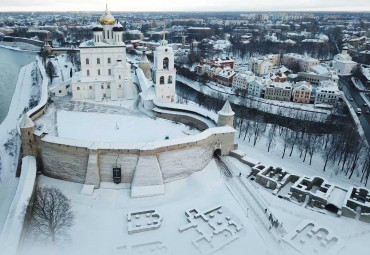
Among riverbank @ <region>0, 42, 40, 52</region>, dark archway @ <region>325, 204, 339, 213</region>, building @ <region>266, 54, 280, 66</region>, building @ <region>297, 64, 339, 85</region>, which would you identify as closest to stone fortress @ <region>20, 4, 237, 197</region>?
dark archway @ <region>325, 204, 339, 213</region>

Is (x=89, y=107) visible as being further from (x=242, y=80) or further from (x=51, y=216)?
(x=242, y=80)

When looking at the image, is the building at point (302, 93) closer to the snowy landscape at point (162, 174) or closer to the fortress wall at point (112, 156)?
the snowy landscape at point (162, 174)

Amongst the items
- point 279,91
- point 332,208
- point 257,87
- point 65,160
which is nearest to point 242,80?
point 257,87

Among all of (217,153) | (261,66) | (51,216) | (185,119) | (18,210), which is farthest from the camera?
(261,66)

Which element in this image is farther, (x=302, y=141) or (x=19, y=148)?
(x=302, y=141)

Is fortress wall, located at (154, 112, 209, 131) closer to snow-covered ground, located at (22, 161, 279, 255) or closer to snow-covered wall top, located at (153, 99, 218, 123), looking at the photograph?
snow-covered wall top, located at (153, 99, 218, 123)

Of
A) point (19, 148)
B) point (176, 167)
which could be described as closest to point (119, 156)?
point (176, 167)

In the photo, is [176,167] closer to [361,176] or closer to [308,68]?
[361,176]

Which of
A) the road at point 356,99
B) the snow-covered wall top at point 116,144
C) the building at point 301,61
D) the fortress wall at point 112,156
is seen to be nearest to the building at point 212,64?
the building at point 301,61
